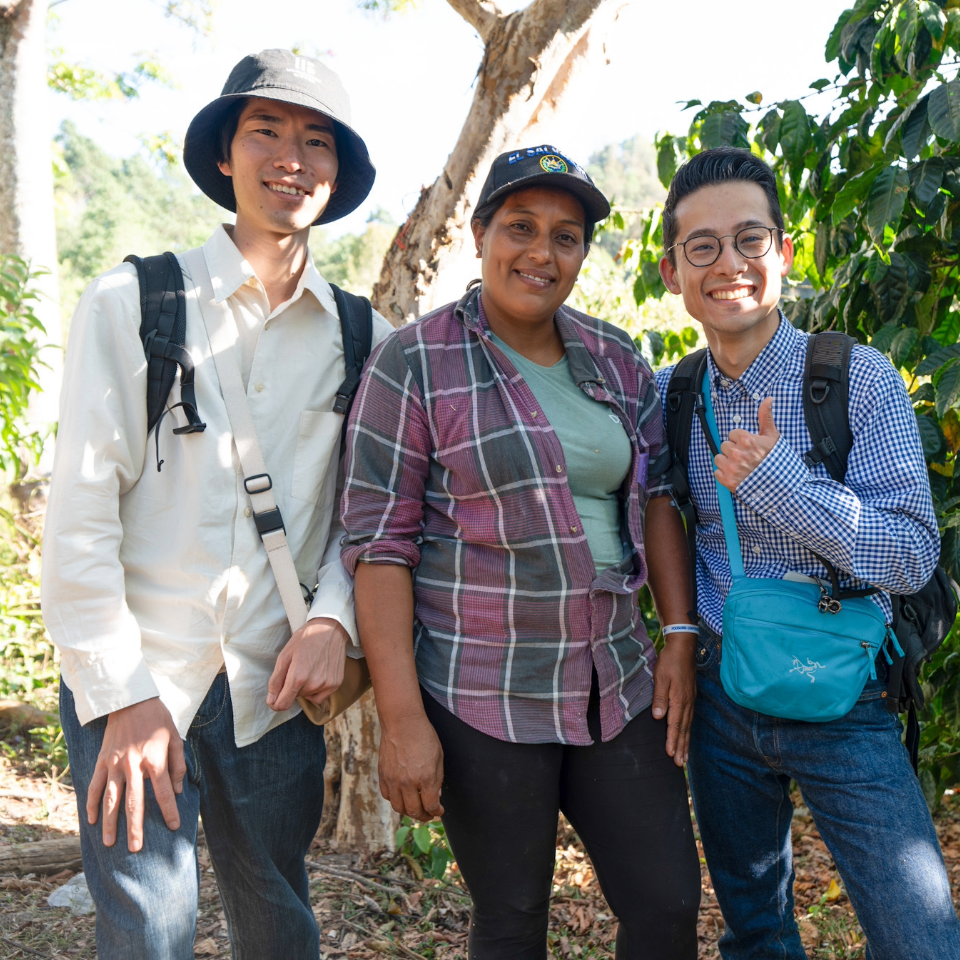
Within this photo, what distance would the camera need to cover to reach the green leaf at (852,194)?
96.3 inches

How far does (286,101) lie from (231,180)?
0.36m

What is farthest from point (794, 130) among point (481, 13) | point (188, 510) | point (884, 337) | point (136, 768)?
point (136, 768)

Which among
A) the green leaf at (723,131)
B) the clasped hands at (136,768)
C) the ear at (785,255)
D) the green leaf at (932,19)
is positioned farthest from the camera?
the green leaf at (723,131)

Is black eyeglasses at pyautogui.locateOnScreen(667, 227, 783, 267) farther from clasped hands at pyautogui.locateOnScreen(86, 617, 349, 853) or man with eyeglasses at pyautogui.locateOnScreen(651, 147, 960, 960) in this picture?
clasped hands at pyautogui.locateOnScreen(86, 617, 349, 853)

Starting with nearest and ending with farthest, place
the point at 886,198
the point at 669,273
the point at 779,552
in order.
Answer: the point at 779,552 < the point at 669,273 < the point at 886,198

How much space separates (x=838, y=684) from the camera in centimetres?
184

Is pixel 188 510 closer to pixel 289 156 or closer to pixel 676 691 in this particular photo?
pixel 289 156

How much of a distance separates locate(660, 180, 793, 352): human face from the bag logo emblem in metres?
0.73

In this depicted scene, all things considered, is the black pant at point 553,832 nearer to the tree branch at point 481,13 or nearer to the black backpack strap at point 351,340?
the black backpack strap at point 351,340

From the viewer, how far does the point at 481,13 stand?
333cm

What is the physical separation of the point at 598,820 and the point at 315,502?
92cm

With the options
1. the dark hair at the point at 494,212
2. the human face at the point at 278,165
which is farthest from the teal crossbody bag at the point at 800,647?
the human face at the point at 278,165

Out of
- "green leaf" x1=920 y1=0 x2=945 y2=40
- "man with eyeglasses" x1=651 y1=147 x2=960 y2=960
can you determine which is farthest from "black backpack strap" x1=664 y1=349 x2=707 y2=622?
"green leaf" x1=920 y1=0 x2=945 y2=40

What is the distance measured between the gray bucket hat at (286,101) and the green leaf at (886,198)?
130 cm
